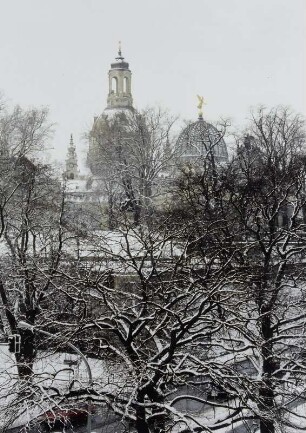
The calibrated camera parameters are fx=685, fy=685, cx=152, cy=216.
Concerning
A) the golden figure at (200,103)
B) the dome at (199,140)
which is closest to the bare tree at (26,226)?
the dome at (199,140)

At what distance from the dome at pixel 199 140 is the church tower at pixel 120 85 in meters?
20.3

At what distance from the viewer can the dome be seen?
97.1ft

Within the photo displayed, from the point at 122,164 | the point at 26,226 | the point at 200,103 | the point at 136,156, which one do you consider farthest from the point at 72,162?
the point at 26,226

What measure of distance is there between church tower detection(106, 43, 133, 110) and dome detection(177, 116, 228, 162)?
20.3 meters

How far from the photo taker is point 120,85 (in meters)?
86.9

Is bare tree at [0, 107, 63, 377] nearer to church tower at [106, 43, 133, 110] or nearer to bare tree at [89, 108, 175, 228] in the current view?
bare tree at [89, 108, 175, 228]

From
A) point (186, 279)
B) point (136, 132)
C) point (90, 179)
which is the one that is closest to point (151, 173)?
point (136, 132)

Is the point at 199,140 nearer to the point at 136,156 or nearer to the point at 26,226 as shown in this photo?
the point at 136,156

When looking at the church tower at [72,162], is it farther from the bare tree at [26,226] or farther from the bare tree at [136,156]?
the bare tree at [26,226]

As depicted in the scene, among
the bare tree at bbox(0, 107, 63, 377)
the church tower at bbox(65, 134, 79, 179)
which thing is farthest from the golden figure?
the church tower at bbox(65, 134, 79, 179)

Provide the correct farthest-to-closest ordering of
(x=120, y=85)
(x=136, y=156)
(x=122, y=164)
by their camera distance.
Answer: (x=120, y=85), (x=136, y=156), (x=122, y=164)

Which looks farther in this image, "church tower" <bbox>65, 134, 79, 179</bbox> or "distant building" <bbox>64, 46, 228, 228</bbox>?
"church tower" <bbox>65, 134, 79, 179</bbox>

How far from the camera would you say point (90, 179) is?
6931 centimetres

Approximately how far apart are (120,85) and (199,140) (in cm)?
5191
